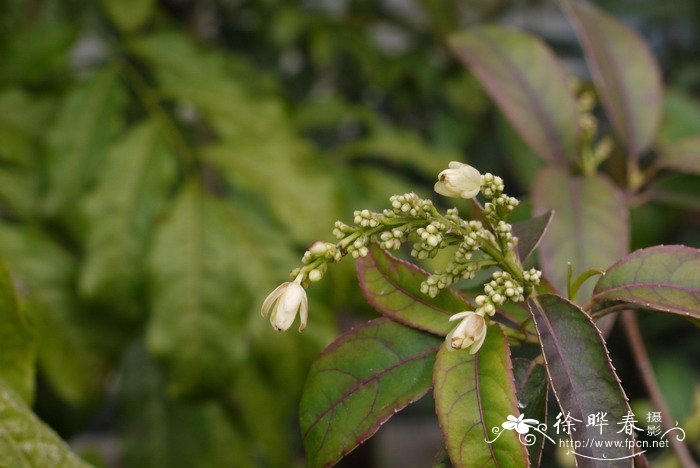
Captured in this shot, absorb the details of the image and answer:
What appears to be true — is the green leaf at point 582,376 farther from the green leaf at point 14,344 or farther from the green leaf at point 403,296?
the green leaf at point 14,344

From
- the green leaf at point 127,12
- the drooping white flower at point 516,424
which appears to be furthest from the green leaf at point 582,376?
the green leaf at point 127,12

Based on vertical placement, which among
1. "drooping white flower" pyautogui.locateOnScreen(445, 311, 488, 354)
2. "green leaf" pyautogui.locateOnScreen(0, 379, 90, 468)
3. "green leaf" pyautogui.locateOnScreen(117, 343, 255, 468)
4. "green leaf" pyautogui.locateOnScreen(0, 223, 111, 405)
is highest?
"drooping white flower" pyautogui.locateOnScreen(445, 311, 488, 354)

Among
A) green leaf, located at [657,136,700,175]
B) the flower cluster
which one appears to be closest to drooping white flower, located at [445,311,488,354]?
the flower cluster

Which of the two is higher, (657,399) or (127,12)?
(127,12)

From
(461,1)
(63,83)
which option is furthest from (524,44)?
(461,1)

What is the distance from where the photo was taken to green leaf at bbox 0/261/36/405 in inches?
22.5

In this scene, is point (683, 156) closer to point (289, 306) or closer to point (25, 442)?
point (289, 306)

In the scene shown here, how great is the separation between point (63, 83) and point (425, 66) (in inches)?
26.9

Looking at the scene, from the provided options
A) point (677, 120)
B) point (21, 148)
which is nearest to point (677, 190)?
point (677, 120)

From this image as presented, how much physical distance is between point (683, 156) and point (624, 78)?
11cm

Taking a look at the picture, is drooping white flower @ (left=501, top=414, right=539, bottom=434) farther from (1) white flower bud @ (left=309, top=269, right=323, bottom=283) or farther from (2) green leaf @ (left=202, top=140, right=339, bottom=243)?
(2) green leaf @ (left=202, top=140, right=339, bottom=243)

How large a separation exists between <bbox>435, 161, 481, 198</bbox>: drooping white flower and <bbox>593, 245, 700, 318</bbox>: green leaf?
0.38ft

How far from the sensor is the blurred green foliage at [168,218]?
2.76ft

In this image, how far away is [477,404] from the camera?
0.42 metres
